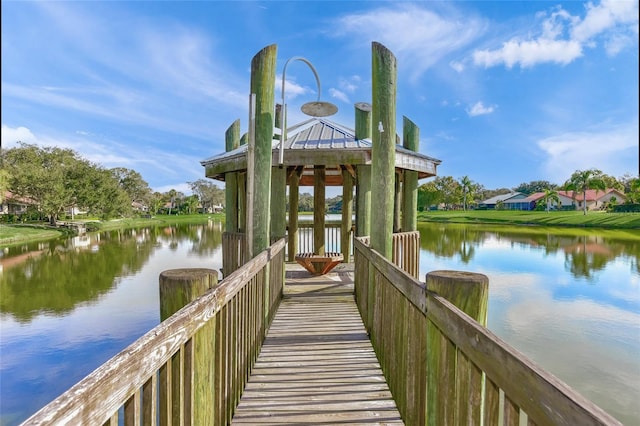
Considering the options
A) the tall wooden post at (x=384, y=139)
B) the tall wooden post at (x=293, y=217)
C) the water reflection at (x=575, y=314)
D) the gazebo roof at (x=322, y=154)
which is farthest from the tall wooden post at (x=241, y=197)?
the water reflection at (x=575, y=314)

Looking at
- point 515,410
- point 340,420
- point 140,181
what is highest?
point 140,181

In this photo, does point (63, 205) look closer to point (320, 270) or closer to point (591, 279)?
point (320, 270)

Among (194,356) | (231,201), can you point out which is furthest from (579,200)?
(194,356)

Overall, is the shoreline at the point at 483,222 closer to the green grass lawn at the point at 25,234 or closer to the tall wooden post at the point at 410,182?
the green grass lawn at the point at 25,234

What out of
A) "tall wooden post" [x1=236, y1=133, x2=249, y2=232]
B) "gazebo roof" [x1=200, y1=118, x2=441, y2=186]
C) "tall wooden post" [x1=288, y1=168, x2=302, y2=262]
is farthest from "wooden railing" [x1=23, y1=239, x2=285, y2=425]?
"tall wooden post" [x1=288, y1=168, x2=302, y2=262]

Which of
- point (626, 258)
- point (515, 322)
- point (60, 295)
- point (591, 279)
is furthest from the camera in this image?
point (626, 258)

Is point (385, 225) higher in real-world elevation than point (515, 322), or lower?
higher

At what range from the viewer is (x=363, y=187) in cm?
667

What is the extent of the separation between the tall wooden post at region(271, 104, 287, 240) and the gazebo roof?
0.76 ft

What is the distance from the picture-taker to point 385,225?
14.2 feet

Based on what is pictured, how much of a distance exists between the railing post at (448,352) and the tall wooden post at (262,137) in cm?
280

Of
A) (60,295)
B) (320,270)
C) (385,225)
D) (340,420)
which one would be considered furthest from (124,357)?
(60,295)

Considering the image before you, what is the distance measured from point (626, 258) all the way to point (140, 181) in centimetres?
7268

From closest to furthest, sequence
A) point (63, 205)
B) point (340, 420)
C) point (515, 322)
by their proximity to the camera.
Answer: point (340, 420), point (515, 322), point (63, 205)
